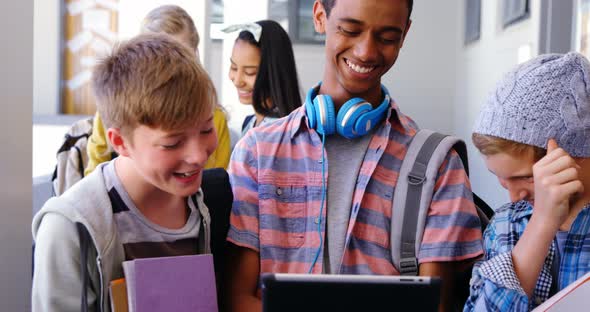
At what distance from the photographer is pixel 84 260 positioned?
4.91 ft

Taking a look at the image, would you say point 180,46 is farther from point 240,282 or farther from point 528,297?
point 528,297

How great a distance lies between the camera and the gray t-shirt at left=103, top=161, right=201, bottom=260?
5.35 ft

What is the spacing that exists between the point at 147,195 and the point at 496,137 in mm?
754

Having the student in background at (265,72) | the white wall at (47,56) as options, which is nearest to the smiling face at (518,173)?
the student in background at (265,72)

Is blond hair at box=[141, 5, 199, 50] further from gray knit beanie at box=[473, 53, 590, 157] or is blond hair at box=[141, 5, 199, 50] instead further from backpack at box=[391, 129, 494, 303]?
gray knit beanie at box=[473, 53, 590, 157]

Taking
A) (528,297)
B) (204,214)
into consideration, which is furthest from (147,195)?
(528,297)

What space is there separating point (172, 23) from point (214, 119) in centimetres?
46

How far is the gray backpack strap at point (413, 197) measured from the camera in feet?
5.78

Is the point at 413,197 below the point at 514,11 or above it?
below

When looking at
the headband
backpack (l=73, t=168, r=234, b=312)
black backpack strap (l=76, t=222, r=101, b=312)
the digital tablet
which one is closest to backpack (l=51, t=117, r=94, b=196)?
the headband

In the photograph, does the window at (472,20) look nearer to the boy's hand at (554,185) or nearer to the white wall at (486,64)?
the white wall at (486,64)

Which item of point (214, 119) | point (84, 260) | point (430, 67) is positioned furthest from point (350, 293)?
point (430, 67)

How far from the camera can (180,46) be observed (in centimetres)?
182

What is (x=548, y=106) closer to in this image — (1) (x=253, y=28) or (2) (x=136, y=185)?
(2) (x=136, y=185)
